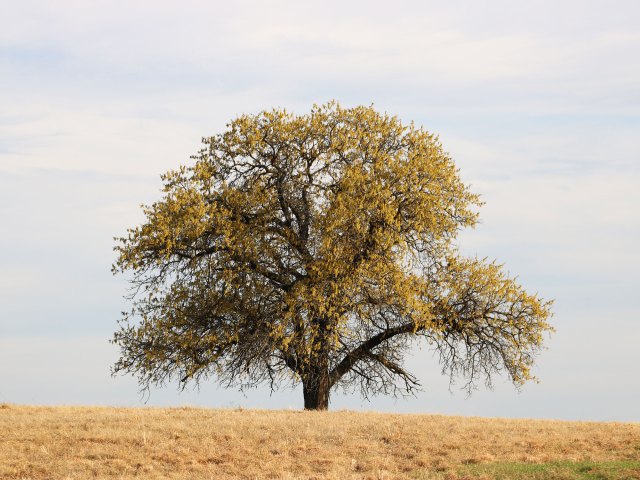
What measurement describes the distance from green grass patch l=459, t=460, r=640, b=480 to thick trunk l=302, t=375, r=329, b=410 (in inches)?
424

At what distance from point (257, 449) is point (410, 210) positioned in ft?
37.8

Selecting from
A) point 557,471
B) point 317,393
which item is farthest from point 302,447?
point 317,393

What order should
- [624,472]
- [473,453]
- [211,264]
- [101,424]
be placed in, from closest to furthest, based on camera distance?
[624,472]
[473,453]
[101,424]
[211,264]

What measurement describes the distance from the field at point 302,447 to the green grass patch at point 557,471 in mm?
26

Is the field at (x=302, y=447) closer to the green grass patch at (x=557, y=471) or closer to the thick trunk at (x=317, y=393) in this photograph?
the green grass patch at (x=557, y=471)

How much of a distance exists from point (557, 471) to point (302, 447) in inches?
271

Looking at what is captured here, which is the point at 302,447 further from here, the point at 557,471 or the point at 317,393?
the point at 317,393

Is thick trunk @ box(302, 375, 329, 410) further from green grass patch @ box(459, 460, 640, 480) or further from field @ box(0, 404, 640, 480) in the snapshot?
green grass patch @ box(459, 460, 640, 480)

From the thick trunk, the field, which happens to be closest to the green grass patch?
the field

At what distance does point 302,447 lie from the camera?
24.0 m

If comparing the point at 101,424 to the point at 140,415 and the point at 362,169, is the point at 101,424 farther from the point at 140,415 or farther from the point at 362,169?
the point at 362,169

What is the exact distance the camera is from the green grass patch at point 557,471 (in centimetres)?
2119

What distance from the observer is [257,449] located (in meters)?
24.0

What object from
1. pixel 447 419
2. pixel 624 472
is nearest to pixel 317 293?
pixel 447 419
